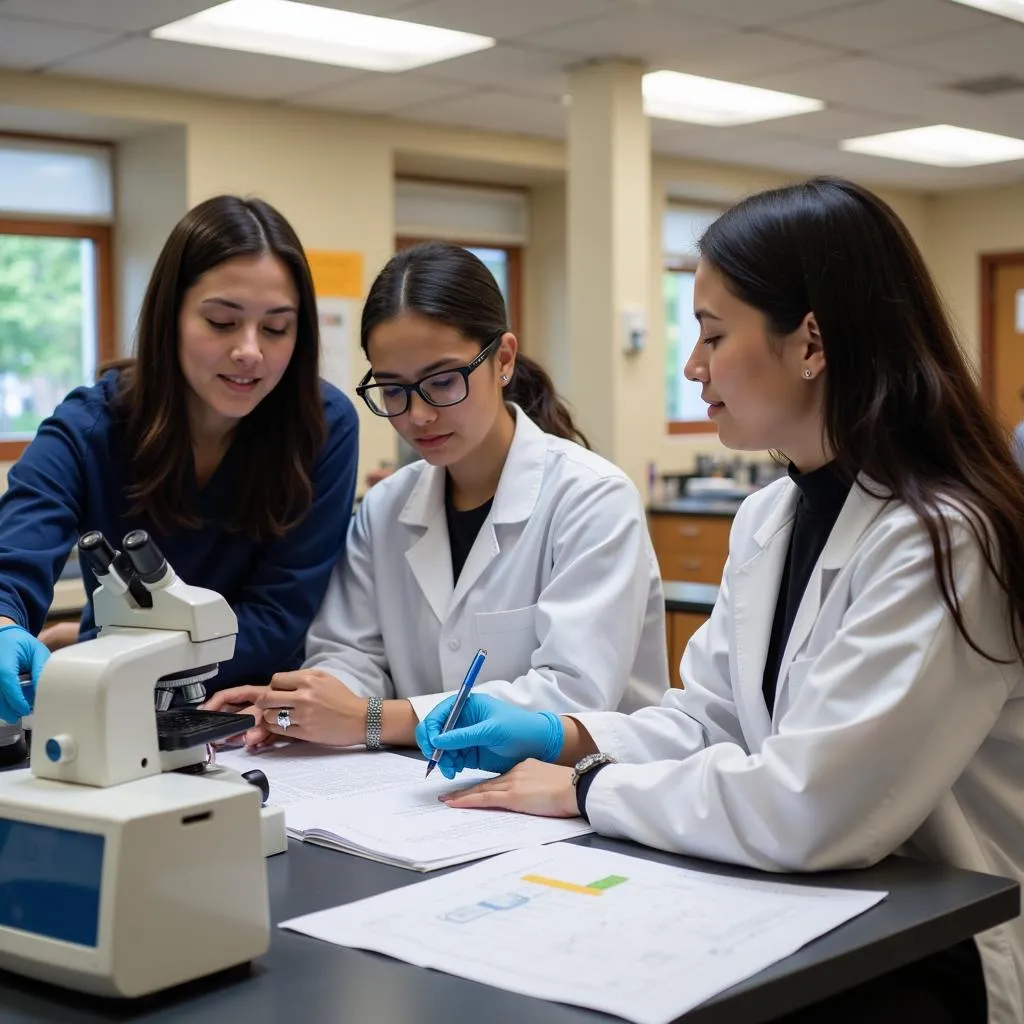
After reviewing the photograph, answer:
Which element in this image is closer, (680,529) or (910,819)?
(910,819)

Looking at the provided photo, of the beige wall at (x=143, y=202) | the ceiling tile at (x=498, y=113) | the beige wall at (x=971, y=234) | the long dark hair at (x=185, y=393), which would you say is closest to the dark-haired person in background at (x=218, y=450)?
the long dark hair at (x=185, y=393)

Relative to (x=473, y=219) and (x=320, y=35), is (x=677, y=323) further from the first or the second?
(x=320, y=35)

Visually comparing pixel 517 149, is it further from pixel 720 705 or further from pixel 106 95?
pixel 720 705

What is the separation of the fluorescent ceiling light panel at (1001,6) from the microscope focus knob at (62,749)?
4.13 m

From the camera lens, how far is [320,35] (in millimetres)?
4699

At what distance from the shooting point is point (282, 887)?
121 cm

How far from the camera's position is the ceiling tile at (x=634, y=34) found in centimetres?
448

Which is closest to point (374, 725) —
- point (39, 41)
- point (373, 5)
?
point (373, 5)

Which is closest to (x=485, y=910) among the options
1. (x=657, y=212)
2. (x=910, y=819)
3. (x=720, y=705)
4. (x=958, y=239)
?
(x=910, y=819)

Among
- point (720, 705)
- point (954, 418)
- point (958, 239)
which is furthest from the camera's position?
point (958, 239)

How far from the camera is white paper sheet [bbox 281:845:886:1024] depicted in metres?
0.98

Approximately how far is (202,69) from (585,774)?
416 cm

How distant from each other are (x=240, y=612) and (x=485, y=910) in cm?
95

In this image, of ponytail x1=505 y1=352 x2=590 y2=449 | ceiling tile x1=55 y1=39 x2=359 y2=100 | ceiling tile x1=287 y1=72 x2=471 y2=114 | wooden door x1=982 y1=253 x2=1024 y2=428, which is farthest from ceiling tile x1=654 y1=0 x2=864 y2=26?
wooden door x1=982 y1=253 x2=1024 y2=428
